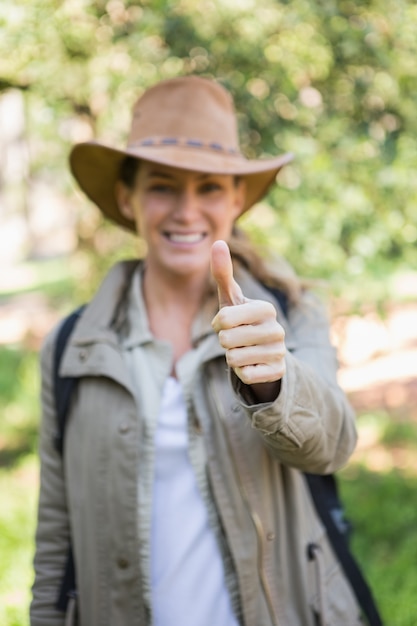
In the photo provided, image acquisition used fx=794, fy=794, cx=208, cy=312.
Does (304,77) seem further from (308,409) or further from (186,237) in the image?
(308,409)

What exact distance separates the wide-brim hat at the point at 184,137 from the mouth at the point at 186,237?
0.58ft

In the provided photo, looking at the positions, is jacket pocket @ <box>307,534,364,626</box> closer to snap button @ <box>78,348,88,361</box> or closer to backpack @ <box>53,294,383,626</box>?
backpack @ <box>53,294,383,626</box>

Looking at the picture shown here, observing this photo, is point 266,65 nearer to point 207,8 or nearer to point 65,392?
point 207,8

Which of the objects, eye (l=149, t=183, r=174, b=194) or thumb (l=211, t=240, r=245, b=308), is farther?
eye (l=149, t=183, r=174, b=194)

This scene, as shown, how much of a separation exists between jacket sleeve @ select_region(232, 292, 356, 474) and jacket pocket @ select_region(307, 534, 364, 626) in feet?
0.91

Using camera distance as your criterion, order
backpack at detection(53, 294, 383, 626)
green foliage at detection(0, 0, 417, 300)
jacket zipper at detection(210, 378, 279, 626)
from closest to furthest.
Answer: jacket zipper at detection(210, 378, 279, 626), backpack at detection(53, 294, 383, 626), green foliage at detection(0, 0, 417, 300)

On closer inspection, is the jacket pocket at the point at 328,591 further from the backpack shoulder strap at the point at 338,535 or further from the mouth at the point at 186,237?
the mouth at the point at 186,237

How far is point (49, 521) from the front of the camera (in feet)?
7.16

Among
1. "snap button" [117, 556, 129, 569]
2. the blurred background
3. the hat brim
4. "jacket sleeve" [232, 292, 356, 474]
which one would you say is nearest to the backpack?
"jacket sleeve" [232, 292, 356, 474]

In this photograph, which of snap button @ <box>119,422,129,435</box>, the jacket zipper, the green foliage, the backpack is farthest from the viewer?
the green foliage

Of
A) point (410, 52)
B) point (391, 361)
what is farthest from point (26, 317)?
point (410, 52)

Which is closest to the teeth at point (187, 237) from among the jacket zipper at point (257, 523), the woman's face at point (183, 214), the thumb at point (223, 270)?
the woman's face at point (183, 214)

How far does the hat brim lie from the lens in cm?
206

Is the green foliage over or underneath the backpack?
over
